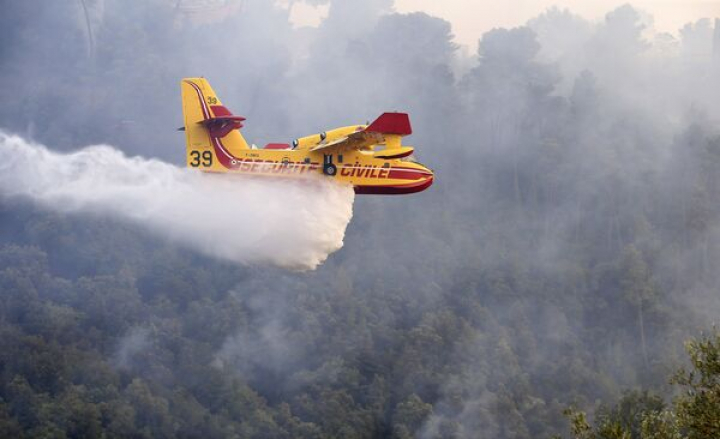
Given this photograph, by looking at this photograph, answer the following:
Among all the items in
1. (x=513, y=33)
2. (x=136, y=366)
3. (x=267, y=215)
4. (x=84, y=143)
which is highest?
(x=513, y=33)

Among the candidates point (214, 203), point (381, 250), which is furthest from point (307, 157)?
point (381, 250)

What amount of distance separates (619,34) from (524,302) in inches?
1403

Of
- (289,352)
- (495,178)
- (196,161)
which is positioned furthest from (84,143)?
(196,161)

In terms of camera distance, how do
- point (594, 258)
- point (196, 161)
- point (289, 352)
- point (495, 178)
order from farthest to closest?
point (495, 178) < point (594, 258) < point (289, 352) < point (196, 161)

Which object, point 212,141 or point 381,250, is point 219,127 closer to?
point 212,141

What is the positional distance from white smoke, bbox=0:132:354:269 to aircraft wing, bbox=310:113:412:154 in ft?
4.05

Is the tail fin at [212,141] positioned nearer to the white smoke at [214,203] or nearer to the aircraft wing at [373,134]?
the white smoke at [214,203]

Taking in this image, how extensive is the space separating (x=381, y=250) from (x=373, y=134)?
A: 62.8m

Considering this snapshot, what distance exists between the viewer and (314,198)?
140 feet

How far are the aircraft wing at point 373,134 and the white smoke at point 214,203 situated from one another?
4.05ft

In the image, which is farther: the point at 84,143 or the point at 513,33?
the point at 513,33

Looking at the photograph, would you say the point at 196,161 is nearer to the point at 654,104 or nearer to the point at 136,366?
the point at 136,366

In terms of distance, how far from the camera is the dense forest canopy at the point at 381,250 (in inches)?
3314

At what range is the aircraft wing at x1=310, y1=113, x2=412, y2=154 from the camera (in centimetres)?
4066
